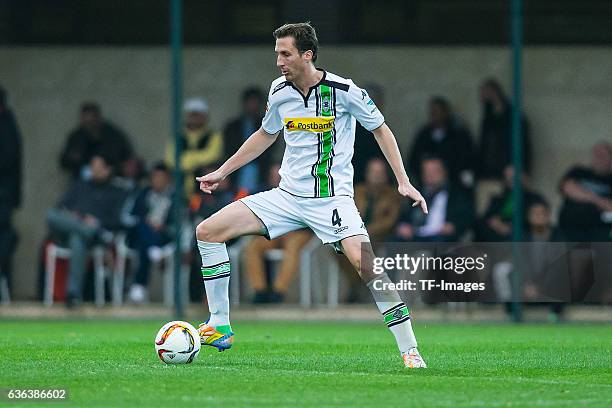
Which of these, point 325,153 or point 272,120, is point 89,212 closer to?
point 272,120

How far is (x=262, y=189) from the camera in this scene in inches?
672

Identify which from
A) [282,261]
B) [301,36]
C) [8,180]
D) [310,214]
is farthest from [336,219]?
[8,180]

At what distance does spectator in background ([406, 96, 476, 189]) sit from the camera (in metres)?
17.2

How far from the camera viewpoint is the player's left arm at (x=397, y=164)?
882 cm

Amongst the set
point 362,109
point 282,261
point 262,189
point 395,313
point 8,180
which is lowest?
point 395,313

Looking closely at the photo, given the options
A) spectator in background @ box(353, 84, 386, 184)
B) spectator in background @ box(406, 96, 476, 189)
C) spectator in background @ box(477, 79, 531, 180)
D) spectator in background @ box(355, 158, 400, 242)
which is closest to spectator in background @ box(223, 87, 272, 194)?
spectator in background @ box(353, 84, 386, 184)

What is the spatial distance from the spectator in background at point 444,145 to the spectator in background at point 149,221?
2.94m

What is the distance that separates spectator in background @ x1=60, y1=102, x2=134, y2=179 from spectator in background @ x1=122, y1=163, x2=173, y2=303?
2.76ft

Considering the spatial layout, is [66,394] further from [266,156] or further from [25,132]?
[25,132]

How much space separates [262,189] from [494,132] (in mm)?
2806

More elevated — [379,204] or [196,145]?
[196,145]

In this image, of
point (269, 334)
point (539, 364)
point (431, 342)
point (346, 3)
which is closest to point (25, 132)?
point (346, 3)

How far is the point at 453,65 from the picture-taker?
18219 mm

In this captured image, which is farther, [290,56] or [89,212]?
[89,212]
